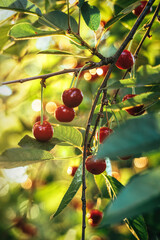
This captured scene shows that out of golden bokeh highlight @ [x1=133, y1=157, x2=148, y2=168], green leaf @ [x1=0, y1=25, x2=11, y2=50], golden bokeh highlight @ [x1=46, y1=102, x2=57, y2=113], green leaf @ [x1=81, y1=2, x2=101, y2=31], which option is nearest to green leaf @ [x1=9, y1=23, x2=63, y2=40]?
green leaf @ [x1=81, y1=2, x2=101, y2=31]

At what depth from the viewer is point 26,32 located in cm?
94

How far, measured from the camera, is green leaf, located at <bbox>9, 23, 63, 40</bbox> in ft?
3.04

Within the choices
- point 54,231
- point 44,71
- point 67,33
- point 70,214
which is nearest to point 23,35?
point 67,33

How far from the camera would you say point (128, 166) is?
7.17ft

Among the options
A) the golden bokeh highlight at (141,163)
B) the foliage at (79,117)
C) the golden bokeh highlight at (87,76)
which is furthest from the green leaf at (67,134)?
the golden bokeh highlight at (141,163)

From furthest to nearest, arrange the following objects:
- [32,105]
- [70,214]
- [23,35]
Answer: [70,214]
[32,105]
[23,35]

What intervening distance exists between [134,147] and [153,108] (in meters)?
1.03

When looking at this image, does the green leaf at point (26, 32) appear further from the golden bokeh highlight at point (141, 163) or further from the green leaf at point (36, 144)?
the golden bokeh highlight at point (141, 163)

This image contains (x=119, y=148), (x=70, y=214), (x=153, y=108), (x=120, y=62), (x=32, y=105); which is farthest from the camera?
(x=70, y=214)

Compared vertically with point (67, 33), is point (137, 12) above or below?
above

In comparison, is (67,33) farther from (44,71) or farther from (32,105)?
(32,105)

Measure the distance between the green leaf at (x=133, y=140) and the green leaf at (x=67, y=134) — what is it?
0.69m

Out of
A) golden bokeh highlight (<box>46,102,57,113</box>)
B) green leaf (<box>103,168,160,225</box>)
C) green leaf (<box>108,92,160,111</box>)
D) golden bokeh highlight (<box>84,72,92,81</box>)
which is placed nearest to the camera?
green leaf (<box>103,168,160,225</box>)

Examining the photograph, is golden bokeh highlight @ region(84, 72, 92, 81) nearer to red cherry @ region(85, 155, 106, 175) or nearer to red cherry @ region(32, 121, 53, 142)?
red cherry @ region(32, 121, 53, 142)
